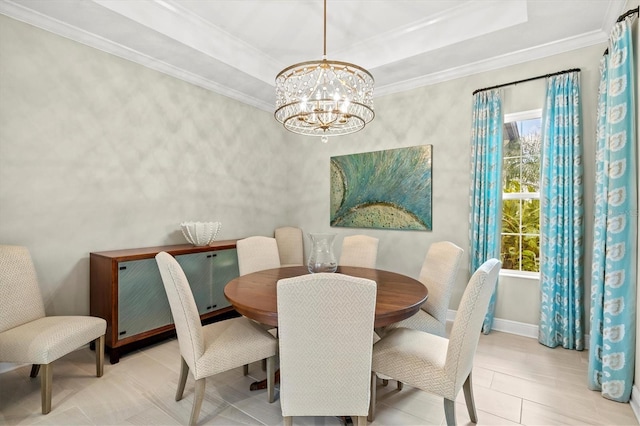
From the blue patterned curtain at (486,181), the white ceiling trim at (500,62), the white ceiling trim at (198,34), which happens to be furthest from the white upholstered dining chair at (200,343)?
the white ceiling trim at (500,62)

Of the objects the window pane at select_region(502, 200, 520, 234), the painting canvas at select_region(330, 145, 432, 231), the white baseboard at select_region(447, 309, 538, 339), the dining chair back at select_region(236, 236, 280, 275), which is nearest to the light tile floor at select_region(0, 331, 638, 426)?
the white baseboard at select_region(447, 309, 538, 339)

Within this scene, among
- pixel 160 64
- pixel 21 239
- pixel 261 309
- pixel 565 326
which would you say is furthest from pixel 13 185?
pixel 565 326

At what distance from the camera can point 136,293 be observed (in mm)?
2812

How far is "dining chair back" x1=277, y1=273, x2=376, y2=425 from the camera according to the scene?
4.55 feet

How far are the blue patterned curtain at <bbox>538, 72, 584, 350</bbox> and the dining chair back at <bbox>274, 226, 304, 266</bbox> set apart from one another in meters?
2.91

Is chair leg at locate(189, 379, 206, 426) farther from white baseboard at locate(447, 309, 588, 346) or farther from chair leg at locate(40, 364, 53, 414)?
white baseboard at locate(447, 309, 588, 346)

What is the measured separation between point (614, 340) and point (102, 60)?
466 cm

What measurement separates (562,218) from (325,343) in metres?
2.70

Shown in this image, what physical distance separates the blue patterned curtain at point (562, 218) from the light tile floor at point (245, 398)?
13.0 inches

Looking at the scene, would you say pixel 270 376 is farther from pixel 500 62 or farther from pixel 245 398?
pixel 500 62

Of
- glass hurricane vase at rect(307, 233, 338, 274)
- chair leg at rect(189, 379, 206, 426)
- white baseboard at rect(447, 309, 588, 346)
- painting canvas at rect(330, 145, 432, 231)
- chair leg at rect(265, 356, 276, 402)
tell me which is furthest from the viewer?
painting canvas at rect(330, 145, 432, 231)

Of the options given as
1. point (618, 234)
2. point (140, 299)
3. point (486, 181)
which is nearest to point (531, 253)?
point (486, 181)

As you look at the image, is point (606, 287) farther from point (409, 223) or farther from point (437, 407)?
point (409, 223)

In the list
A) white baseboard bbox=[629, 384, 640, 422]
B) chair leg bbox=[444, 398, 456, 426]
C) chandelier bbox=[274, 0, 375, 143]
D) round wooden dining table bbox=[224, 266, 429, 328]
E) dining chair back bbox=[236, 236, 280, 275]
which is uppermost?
chandelier bbox=[274, 0, 375, 143]
